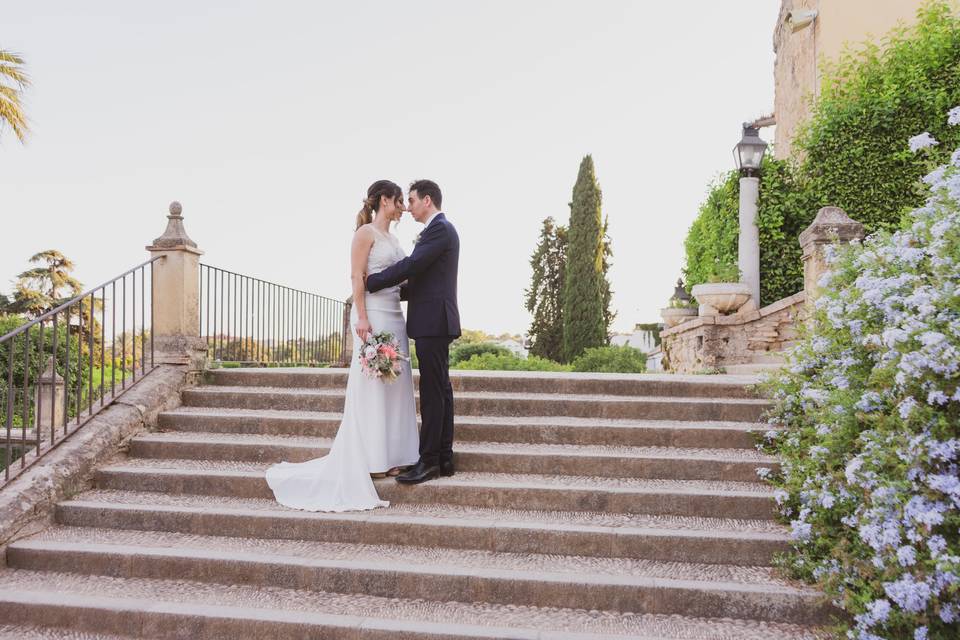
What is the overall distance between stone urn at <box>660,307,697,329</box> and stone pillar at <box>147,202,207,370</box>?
885cm

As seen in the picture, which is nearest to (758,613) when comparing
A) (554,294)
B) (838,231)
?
(838,231)

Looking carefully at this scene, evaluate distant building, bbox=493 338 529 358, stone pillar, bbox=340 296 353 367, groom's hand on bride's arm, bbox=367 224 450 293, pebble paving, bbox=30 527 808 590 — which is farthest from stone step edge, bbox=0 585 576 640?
distant building, bbox=493 338 529 358

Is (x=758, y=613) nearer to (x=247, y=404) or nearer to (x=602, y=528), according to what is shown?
(x=602, y=528)

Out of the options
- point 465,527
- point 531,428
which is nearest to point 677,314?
point 531,428

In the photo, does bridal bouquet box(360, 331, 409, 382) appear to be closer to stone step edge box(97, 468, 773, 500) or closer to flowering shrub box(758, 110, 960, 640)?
stone step edge box(97, 468, 773, 500)

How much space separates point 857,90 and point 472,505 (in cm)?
1023

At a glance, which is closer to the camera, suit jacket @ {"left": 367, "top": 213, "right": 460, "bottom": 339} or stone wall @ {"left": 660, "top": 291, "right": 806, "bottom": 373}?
suit jacket @ {"left": 367, "top": 213, "right": 460, "bottom": 339}

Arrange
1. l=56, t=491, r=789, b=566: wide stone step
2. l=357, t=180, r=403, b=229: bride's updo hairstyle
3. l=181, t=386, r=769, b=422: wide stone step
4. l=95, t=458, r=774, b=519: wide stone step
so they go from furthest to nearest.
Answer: l=181, t=386, r=769, b=422: wide stone step
l=357, t=180, r=403, b=229: bride's updo hairstyle
l=95, t=458, r=774, b=519: wide stone step
l=56, t=491, r=789, b=566: wide stone step

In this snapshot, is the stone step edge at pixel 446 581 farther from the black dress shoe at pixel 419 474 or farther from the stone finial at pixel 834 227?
the stone finial at pixel 834 227

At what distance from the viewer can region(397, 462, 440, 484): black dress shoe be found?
13.7 ft

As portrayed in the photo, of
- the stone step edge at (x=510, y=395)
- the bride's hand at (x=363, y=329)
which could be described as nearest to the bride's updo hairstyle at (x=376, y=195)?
the bride's hand at (x=363, y=329)

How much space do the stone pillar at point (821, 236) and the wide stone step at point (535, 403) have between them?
169cm

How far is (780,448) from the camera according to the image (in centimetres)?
430

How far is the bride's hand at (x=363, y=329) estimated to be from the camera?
431 cm
